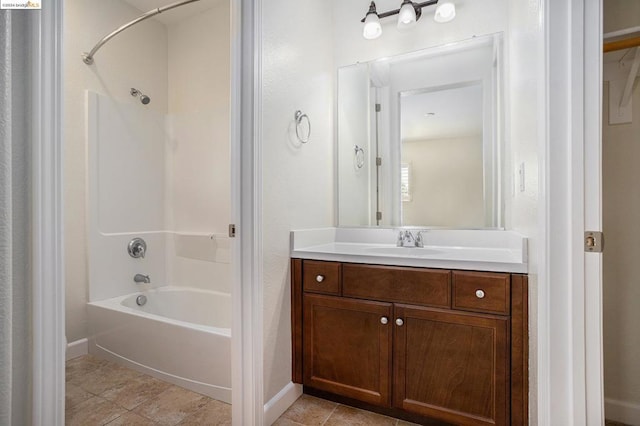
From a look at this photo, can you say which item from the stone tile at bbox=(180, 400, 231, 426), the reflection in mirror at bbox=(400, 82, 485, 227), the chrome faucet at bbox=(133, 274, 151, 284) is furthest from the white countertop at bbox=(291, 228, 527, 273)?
the chrome faucet at bbox=(133, 274, 151, 284)

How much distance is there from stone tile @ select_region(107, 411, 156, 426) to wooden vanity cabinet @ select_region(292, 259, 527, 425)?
79 centimetres

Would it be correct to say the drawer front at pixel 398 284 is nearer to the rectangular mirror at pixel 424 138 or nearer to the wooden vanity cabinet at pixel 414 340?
the wooden vanity cabinet at pixel 414 340

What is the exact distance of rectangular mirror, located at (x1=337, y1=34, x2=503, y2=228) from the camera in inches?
74.2

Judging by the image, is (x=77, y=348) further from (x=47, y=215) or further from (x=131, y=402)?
(x=47, y=215)

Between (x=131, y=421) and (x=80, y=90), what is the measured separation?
2.26 m

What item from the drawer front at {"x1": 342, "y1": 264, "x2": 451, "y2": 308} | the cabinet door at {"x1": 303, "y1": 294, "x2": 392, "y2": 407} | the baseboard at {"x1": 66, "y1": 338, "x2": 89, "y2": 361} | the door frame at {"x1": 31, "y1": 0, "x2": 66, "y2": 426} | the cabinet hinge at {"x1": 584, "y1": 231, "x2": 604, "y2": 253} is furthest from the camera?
the baseboard at {"x1": 66, "y1": 338, "x2": 89, "y2": 361}

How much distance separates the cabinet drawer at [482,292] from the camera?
4.20 feet

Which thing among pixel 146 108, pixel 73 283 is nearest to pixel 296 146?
pixel 146 108

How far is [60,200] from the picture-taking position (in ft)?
2.26

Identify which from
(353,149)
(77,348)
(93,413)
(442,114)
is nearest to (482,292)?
(442,114)

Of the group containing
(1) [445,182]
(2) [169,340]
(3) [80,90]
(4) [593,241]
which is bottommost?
(2) [169,340]

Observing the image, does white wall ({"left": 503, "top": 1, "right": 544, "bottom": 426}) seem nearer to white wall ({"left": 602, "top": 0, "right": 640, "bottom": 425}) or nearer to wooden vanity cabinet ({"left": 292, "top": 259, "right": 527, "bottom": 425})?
wooden vanity cabinet ({"left": 292, "top": 259, "right": 527, "bottom": 425})

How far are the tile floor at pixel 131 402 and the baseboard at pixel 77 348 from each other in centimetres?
18

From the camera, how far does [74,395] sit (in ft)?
5.87
